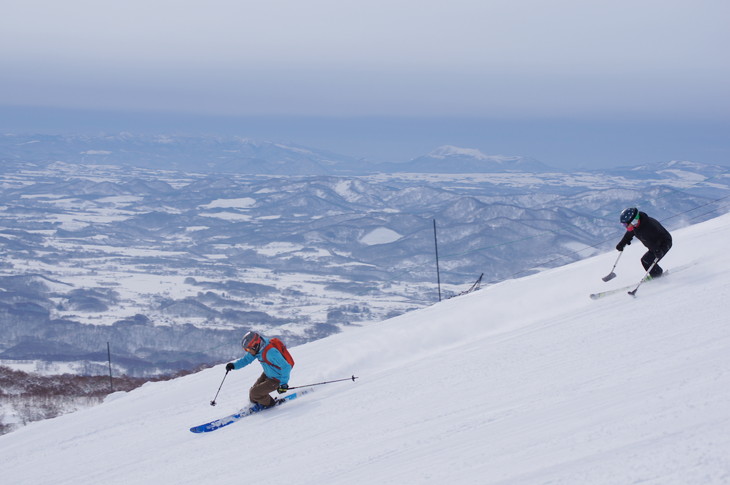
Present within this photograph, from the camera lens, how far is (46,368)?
393 feet

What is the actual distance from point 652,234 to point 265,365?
25.9 feet

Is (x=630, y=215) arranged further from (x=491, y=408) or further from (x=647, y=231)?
(x=491, y=408)

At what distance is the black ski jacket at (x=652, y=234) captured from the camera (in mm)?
12766

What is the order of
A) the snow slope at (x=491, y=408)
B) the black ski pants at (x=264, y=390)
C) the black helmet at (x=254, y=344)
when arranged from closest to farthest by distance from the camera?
the snow slope at (x=491, y=408) < the black helmet at (x=254, y=344) < the black ski pants at (x=264, y=390)

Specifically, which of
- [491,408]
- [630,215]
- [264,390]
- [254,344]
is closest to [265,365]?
[264,390]

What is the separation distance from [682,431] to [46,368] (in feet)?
428

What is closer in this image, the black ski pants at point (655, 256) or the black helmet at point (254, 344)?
the black helmet at point (254, 344)

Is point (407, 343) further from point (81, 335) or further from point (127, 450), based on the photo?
point (81, 335)

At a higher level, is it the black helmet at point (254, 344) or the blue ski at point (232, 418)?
the black helmet at point (254, 344)

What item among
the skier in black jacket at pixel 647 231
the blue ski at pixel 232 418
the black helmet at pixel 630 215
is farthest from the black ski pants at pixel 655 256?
the blue ski at pixel 232 418

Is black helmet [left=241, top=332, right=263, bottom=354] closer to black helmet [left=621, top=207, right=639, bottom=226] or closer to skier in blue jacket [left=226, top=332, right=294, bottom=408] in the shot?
skier in blue jacket [left=226, top=332, right=294, bottom=408]

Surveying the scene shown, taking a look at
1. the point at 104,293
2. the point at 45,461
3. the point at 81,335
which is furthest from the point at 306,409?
the point at 104,293

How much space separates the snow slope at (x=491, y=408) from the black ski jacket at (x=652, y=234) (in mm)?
862

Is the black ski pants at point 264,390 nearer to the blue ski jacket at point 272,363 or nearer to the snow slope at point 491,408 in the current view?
the blue ski jacket at point 272,363
